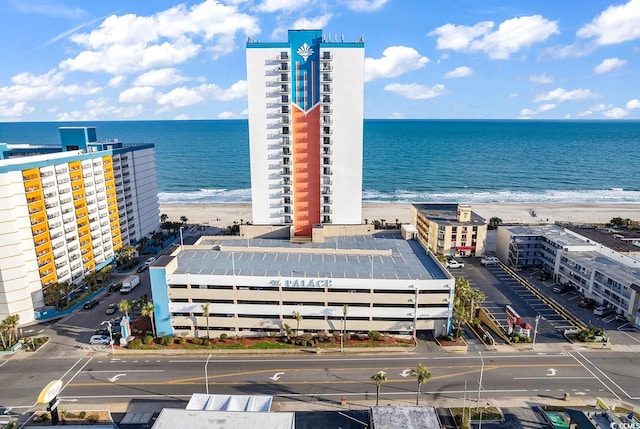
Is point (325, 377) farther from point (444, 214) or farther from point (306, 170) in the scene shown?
point (444, 214)

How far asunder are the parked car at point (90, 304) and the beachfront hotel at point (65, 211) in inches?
308

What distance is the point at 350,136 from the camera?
90.4 meters

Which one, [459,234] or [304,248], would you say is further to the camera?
[459,234]

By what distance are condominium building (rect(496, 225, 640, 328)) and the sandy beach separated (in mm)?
43271

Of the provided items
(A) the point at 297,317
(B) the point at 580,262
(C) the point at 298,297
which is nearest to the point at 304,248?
(C) the point at 298,297

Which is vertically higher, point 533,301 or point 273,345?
point 273,345

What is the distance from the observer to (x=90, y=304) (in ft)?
285

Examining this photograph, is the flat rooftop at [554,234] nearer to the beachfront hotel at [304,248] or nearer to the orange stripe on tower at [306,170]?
the beachfront hotel at [304,248]

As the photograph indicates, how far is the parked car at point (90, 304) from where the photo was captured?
85.8m

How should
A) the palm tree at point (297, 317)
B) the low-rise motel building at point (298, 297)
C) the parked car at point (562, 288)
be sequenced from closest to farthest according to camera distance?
the palm tree at point (297, 317)
the low-rise motel building at point (298, 297)
the parked car at point (562, 288)

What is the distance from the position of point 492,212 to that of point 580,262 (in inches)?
3044

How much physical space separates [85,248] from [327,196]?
Result: 63204mm

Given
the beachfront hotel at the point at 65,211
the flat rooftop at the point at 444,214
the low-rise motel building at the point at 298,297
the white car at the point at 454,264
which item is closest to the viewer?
the low-rise motel building at the point at 298,297

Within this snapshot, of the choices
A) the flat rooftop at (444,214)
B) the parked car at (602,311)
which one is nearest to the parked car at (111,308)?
the flat rooftop at (444,214)
